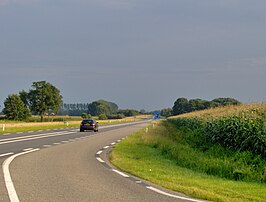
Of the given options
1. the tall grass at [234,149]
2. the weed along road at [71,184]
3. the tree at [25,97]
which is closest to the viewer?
the weed along road at [71,184]

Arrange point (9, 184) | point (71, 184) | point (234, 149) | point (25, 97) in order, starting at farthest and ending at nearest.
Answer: point (25, 97), point (234, 149), point (71, 184), point (9, 184)

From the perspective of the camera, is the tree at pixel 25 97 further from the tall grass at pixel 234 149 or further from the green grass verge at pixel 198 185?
the green grass verge at pixel 198 185

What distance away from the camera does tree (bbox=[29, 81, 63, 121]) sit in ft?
370

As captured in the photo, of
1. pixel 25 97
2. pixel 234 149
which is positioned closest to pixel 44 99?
pixel 25 97

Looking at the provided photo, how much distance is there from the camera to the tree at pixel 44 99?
112688mm

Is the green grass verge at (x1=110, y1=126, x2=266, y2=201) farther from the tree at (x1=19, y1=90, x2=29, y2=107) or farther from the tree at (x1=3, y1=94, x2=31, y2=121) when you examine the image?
the tree at (x1=19, y1=90, x2=29, y2=107)

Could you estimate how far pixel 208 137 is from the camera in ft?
79.1

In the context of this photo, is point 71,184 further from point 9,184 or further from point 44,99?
point 44,99

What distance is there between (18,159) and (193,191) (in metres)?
8.31

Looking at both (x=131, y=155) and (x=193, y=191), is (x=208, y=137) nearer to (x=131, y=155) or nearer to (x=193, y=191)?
(x=131, y=155)

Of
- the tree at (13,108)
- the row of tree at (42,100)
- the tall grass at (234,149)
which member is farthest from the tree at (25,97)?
the tall grass at (234,149)

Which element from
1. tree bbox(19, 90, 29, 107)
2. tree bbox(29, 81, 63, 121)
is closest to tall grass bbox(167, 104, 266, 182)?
tree bbox(29, 81, 63, 121)

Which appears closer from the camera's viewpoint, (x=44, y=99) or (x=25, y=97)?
(x=44, y=99)

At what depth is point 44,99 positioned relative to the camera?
113 metres
